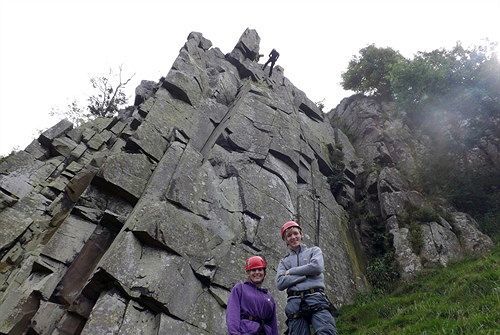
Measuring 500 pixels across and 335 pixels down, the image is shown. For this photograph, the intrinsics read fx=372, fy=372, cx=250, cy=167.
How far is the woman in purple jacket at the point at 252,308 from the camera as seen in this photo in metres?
7.04

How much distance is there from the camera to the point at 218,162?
16.0 meters

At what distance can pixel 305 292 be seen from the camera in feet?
24.8

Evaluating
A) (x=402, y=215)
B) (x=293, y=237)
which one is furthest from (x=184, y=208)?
(x=402, y=215)

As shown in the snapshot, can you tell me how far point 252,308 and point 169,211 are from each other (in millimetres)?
5617

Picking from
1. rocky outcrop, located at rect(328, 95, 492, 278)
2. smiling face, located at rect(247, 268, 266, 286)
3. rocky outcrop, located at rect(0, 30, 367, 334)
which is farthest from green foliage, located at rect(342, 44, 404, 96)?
smiling face, located at rect(247, 268, 266, 286)

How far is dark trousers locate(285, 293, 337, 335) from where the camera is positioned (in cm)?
699

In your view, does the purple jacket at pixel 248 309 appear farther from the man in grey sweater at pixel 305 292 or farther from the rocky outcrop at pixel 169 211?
the rocky outcrop at pixel 169 211

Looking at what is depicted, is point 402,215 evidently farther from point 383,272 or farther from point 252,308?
point 252,308

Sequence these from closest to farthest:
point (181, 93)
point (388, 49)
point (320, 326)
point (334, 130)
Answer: point (320, 326)
point (181, 93)
point (334, 130)
point (388, 49)

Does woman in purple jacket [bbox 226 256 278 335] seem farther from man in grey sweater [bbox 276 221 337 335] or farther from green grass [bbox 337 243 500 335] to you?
green grass [bbox 337 243 500 335]

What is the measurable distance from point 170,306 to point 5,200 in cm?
1343

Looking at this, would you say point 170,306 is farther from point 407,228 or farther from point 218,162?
point 407,228

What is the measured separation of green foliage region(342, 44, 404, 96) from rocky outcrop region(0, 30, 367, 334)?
46.1 ft

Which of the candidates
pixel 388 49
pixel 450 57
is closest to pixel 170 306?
pixel 450 57
